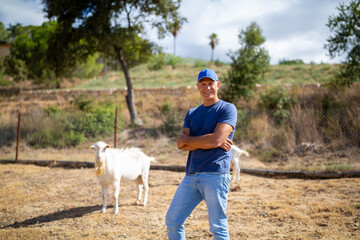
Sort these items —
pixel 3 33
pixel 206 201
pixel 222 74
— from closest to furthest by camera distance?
pixel 206 201, pixel 222 74, pixel 3 33

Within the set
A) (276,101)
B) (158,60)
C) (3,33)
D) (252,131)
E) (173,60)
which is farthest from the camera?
(173,60)

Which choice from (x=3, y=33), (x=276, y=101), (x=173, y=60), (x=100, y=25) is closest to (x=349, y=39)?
(x=276, y=101)

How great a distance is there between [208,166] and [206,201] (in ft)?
1.18

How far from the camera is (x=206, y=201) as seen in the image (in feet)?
9.53

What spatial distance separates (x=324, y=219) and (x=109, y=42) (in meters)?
12.8

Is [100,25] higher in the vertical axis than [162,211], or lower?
higher

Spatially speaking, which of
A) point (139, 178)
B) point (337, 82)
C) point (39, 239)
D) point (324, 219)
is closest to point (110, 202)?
point (139, 178)

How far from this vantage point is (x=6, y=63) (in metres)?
28.0

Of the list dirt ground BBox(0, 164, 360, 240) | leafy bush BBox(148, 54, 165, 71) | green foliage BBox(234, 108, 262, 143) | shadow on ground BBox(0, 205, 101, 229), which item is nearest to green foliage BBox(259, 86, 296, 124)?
green foliage BBox(234, 108, 262, 143)

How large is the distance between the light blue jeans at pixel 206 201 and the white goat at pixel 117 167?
9.31 feet

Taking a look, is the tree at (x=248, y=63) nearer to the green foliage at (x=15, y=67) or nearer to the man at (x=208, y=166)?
the man at (x=208, y=166)

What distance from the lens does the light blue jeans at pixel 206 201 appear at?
282 centimetres

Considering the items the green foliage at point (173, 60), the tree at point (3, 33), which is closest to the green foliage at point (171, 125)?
the green foliage at point (173, 60)

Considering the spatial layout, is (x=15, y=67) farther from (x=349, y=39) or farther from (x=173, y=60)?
(x=349, y=39)
